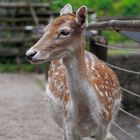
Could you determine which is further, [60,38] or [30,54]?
[60,38]

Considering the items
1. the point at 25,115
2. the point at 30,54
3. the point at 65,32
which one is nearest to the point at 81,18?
the point at 65,32

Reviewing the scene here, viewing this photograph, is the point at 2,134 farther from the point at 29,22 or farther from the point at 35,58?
the point at 29,22

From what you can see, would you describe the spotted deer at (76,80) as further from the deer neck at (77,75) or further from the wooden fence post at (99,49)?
the wooden fence post at (99,49)

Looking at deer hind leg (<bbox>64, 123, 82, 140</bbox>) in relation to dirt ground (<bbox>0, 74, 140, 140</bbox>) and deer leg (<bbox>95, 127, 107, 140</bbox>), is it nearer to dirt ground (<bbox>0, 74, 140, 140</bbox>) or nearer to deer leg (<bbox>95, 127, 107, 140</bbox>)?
deer leg (<bbox>95, 127, 107, 140</bbox>)

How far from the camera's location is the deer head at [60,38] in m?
4.30

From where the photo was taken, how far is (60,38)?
4461mm

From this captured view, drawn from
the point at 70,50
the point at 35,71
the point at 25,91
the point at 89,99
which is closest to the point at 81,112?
the point at 89,99

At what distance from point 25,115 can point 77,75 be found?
4191mm

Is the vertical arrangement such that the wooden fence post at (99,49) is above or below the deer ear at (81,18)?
below

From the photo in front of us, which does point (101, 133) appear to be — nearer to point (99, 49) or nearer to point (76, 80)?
point (76, 80)

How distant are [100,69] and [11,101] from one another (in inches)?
195

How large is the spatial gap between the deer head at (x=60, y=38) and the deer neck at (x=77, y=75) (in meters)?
0.06

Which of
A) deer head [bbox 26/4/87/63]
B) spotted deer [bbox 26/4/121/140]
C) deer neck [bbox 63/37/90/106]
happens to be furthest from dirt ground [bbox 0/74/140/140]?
deer head [bbox 26/4/87/63]

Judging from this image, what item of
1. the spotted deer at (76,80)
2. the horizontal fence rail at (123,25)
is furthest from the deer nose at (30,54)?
the horizontal fence rail at (123,25)
